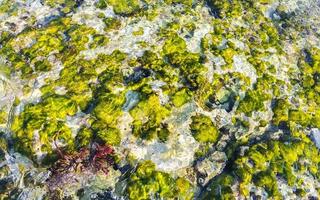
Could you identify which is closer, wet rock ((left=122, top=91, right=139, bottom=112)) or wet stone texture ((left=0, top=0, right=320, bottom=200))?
wet stone texture ((left=0, top=0, right=320, bottom=200))

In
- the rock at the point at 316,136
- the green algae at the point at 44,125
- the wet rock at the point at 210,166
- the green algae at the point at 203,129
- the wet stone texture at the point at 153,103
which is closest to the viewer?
the wet stone texture at the point at 153,103

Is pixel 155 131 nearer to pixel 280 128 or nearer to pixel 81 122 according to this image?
pixel 81 122

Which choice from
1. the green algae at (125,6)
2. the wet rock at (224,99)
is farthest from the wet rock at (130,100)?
the green algae at (125,6)

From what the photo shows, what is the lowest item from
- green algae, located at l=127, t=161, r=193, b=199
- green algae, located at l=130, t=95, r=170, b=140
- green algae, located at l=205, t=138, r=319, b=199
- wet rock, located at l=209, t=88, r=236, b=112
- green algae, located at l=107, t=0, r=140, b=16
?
green algae, located at l=205, t=138, r=319, b=199

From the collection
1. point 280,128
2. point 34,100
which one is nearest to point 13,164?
point 34,100

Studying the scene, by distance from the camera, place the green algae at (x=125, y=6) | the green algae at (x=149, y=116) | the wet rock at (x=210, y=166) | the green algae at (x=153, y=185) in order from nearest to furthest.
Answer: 1. the green algae at (x=153, y=185)
2. the wet rock at (x=210, y=166)
3. the green algae at (x=149, y=116)
4. the green algae at (x=125, y=6)

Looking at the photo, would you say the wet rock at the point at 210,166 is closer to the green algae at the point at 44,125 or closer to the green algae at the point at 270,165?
the green algae at the point at 270,165

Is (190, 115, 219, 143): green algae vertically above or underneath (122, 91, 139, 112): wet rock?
underneath

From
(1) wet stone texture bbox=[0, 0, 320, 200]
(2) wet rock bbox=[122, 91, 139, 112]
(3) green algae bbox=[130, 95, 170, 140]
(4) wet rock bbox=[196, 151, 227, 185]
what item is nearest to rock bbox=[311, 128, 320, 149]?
(1) wet stone texture bbox=[0, 0, 320, 200]

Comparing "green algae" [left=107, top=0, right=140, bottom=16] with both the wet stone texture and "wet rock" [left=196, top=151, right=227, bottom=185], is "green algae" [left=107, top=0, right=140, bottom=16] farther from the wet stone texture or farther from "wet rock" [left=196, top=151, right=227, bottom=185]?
"wet rock" [left=196, top=151, right=227, bottom=185]

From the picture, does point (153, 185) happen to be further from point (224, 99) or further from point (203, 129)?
point (224, 99)

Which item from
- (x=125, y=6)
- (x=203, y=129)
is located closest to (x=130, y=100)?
(x=203, y=129)
